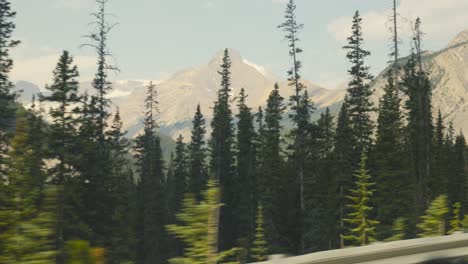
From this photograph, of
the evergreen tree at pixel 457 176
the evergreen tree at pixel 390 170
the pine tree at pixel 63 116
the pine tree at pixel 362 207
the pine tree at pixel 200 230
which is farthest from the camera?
the evergreen tree at pixel 457 176

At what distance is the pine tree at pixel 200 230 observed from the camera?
4992 millimetres

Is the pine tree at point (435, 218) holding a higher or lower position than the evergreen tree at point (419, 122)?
lower

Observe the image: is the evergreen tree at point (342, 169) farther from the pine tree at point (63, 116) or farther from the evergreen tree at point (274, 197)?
the pine tree at point (63, 116)

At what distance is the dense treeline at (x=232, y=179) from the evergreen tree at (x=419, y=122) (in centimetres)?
13

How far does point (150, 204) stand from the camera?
67.9m

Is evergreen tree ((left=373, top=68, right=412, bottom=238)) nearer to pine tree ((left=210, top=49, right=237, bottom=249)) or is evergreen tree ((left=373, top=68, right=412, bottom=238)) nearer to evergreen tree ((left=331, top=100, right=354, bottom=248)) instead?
evergreen tree ((left=331, top=100, right=354, bottom=248))

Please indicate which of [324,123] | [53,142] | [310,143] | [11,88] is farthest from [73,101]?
[324,123]

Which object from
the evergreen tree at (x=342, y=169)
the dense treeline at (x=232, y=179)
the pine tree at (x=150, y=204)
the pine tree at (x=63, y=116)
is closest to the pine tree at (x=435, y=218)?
the dense treeline at (x=232, y=179)

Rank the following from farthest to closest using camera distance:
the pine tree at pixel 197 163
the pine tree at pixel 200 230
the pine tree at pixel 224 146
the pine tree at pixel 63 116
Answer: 1. the pine tree at pixel 197 163
2. the pine tree at pixel 224 146
3. the pine tree at pixel 63 116
4. the pine tree at pixel 200 230

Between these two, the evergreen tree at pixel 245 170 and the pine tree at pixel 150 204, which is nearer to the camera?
the evergreen tree at pixel 245 170

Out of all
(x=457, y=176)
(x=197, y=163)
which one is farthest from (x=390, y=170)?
(x=197, y=163)

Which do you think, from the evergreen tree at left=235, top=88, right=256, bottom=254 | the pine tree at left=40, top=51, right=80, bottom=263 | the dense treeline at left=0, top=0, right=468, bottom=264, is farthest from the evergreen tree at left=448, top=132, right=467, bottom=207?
the pine tree at left=40, top=51, right=80, bottom=263

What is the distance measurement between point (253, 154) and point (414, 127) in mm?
21382

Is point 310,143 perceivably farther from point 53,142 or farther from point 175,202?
point 175,202
